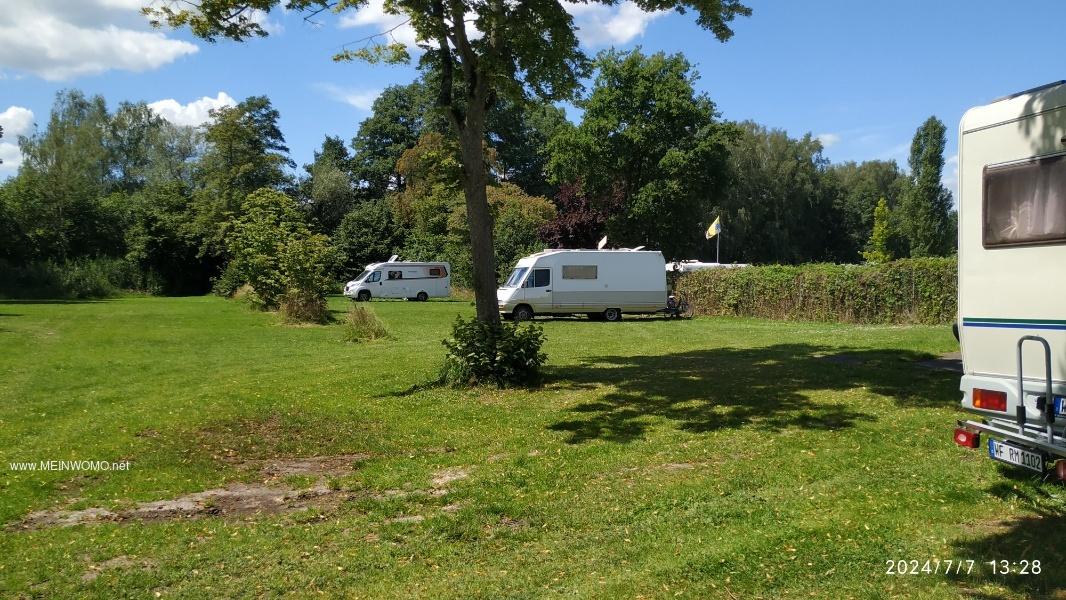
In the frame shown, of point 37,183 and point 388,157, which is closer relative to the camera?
point 37,183

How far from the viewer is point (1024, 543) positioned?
15.6 ft

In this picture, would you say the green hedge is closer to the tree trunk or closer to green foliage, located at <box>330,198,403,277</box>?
the tree trunk

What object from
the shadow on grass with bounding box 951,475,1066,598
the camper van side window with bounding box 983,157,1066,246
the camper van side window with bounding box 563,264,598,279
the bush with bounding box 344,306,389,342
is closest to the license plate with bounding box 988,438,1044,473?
the shadow on grass with bounding box 951,475,1066,598

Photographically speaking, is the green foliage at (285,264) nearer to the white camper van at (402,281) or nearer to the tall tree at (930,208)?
the white camper van at (402,281)

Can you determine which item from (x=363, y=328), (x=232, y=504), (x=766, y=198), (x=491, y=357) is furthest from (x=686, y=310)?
(x=766, y=198)

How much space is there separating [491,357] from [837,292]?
1904 centimetres

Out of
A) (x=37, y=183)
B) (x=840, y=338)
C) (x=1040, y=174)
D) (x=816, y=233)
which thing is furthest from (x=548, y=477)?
(x=816, y=233)

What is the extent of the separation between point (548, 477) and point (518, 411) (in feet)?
9.82

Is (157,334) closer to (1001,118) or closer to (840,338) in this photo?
(840,338)

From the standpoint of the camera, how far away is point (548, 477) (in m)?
6.76

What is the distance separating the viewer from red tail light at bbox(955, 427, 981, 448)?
5.46m

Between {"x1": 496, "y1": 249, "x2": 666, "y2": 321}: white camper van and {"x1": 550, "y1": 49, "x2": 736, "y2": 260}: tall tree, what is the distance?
12.0 metres

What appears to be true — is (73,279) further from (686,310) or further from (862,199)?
(862,199)

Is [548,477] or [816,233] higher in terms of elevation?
[816,233]
